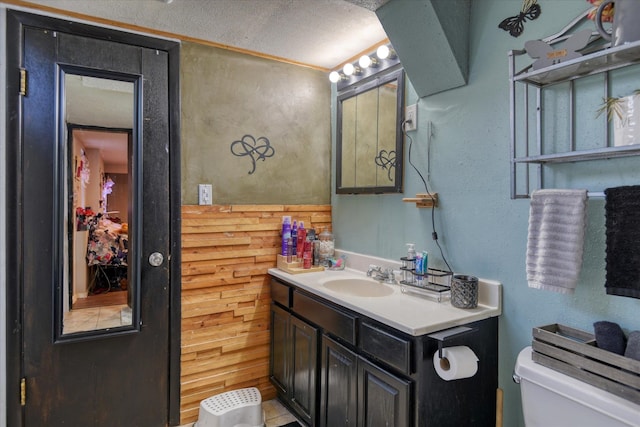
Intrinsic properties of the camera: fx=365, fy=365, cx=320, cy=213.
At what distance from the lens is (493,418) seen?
1566 mm

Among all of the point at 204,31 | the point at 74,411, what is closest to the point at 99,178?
the point at 204,31

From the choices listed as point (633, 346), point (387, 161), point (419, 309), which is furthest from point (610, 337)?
point (387, 161)

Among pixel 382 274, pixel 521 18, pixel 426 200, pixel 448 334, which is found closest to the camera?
pixel 448 334

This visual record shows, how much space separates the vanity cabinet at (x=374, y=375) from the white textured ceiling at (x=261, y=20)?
1467 mm

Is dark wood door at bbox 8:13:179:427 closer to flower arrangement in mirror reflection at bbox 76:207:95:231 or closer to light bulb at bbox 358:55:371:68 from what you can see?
flower arrangement in mirror reflection at bbox 76:207:95:231

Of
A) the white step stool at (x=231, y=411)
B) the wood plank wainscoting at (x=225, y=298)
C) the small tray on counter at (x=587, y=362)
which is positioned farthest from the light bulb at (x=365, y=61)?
the white step stool at (x=231, y=411)

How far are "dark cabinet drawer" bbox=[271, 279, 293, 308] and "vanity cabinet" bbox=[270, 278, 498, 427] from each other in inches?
2.6

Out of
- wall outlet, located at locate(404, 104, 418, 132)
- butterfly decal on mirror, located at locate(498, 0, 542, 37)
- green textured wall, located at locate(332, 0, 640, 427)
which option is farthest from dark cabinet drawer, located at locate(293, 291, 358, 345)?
butterfly decal on mirror, located at locate(498, 0, 542, 37)

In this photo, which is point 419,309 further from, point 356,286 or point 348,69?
point 348,69

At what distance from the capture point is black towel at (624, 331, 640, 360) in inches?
42.2

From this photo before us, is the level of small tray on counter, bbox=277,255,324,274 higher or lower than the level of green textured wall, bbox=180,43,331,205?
lower

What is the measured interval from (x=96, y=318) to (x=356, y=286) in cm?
144

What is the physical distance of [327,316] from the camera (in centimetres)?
181

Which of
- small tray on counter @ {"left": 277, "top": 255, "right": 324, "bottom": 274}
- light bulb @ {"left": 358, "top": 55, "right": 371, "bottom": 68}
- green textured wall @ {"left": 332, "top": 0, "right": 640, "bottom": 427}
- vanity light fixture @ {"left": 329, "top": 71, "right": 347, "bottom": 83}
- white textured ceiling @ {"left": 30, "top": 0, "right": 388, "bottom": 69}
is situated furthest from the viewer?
vanity light fixture @ {"left": 329, "top": 71, "right": 347, "bottom": 83}
